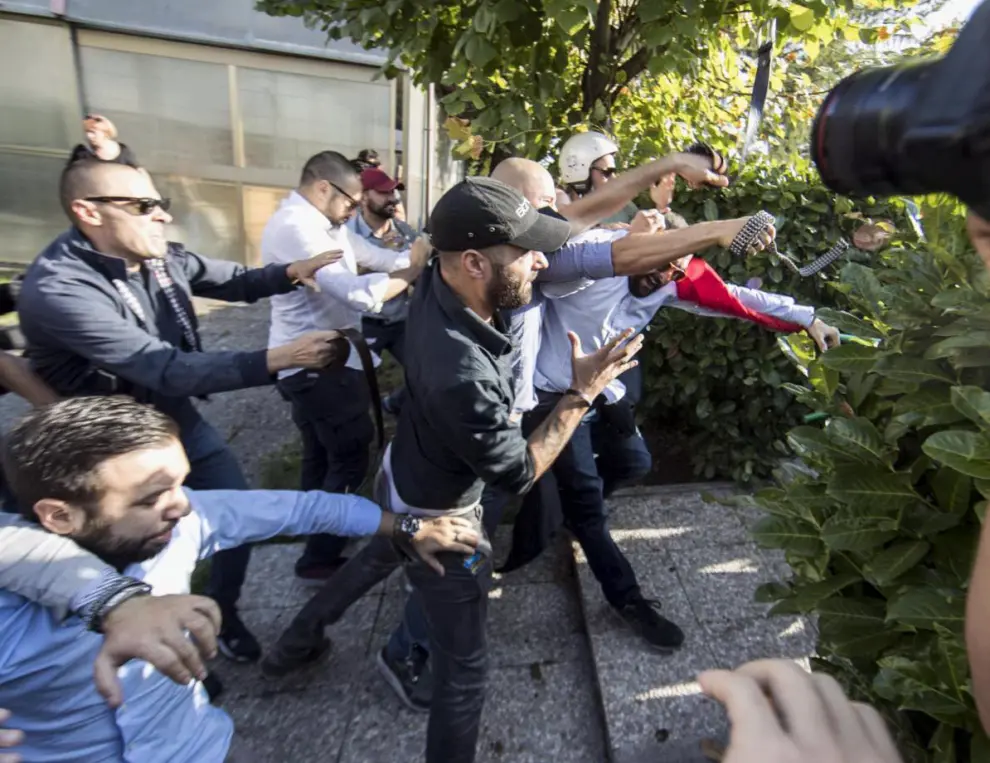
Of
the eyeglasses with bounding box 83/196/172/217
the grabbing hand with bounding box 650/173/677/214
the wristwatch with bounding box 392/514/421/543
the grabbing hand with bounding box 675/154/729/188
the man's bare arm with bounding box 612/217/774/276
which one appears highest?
the grabbing hand with bounding box 675/154/729/188

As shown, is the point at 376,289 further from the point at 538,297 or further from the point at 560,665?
the point at 560,665

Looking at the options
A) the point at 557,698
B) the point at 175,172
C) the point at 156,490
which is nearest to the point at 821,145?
the point at 156,490

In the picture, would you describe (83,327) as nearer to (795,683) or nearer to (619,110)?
(795,683)

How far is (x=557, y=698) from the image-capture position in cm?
264

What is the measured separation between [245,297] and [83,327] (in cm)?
90

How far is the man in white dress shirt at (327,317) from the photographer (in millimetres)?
3043

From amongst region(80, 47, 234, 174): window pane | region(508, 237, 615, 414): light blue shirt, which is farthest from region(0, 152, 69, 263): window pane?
region(508, 237, 615, 414): light blue shirt

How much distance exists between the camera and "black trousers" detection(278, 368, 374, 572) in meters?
3.08

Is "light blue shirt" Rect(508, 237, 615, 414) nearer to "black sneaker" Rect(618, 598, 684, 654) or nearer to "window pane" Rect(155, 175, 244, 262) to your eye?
"black sneaker" Rect(618, 598, 684, 654)

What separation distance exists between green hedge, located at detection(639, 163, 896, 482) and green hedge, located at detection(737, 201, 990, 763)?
214 centimetres

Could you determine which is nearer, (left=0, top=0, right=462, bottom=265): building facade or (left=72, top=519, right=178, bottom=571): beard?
→ (left=72, top=519, right=178, bottom=571): beard

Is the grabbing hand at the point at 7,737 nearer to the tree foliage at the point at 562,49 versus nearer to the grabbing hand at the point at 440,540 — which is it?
the grabbing hand at the point at 440,540

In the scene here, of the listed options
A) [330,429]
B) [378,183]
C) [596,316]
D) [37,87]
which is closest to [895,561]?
[596,316]

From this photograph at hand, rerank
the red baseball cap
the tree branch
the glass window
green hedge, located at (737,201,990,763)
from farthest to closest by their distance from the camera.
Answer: the glass window → the red baseball cap → the tree branch → green hedge, located at (737,201,990,763)
